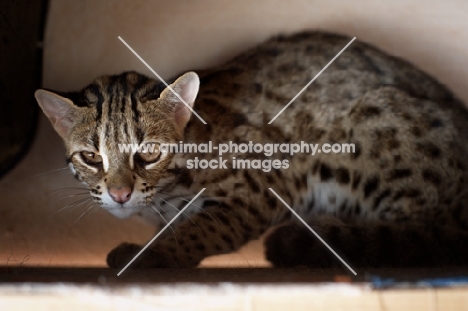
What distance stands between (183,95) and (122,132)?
235 millimetres

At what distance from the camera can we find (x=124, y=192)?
62.1 inches

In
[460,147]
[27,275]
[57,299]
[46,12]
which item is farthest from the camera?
[46,12]

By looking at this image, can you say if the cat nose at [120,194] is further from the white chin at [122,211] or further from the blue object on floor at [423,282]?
the blue object on floor at [423,282]

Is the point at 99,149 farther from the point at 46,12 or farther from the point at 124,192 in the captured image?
the point at 46,12

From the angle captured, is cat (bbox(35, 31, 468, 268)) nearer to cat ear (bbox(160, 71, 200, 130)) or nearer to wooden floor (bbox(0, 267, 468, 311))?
cat ear (bbox(160, 71, 200, 130))

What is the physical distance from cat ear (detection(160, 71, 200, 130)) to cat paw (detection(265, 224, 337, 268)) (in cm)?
51

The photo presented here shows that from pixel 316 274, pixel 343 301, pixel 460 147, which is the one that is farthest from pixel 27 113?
pixel 460 147

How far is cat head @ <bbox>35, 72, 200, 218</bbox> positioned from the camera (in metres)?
1.62

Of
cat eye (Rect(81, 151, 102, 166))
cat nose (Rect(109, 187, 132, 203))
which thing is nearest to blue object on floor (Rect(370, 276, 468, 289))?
cat nose (Rect(109, 187, 132, 203))

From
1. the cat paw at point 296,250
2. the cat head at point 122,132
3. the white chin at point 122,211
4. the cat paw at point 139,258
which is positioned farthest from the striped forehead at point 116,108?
the cat paw at point 296,250

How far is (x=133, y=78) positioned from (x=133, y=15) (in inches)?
12.6

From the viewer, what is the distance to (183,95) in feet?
5.55

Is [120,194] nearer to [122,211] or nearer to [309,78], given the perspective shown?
[122,211]

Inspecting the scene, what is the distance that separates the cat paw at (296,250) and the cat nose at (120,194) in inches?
18.2
